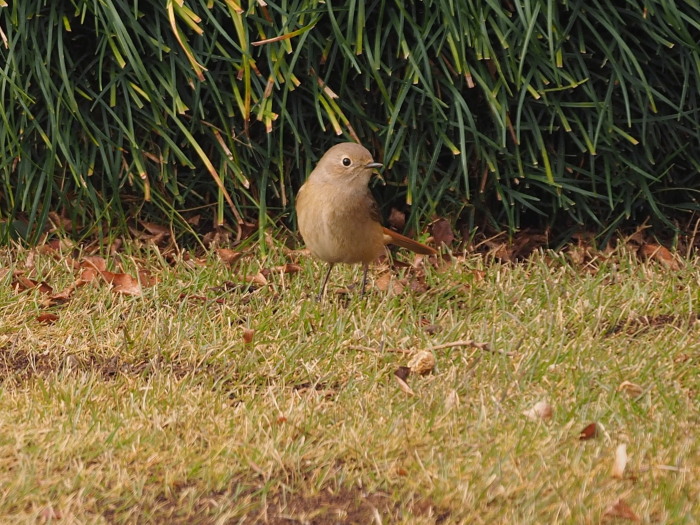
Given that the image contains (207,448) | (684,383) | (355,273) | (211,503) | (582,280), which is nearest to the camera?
(211,503)

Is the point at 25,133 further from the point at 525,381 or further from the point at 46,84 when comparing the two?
the point at 525,381

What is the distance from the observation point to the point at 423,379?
4320 mm

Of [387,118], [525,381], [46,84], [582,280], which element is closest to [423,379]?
[525,381]

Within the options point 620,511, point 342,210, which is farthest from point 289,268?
point 620,511

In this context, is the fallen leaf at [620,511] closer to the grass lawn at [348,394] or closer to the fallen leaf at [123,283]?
the grass lawn at [348,394]

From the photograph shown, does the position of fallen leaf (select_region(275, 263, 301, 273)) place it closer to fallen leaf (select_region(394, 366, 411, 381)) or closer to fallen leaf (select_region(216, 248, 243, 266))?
fallen leaf (select_region(216, 248, 243, 266))

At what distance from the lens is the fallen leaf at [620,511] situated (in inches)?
128

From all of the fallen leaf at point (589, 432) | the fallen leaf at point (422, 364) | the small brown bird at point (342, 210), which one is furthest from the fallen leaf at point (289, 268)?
the fallen leaf at point (589, 432)

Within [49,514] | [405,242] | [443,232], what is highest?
[49,514]

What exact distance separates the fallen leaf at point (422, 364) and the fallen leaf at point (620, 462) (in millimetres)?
992

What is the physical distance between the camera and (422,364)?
4.41 meters

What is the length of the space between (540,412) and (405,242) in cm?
185

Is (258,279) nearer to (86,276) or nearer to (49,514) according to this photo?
(86,276)

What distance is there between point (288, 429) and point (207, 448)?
0.28 meters
